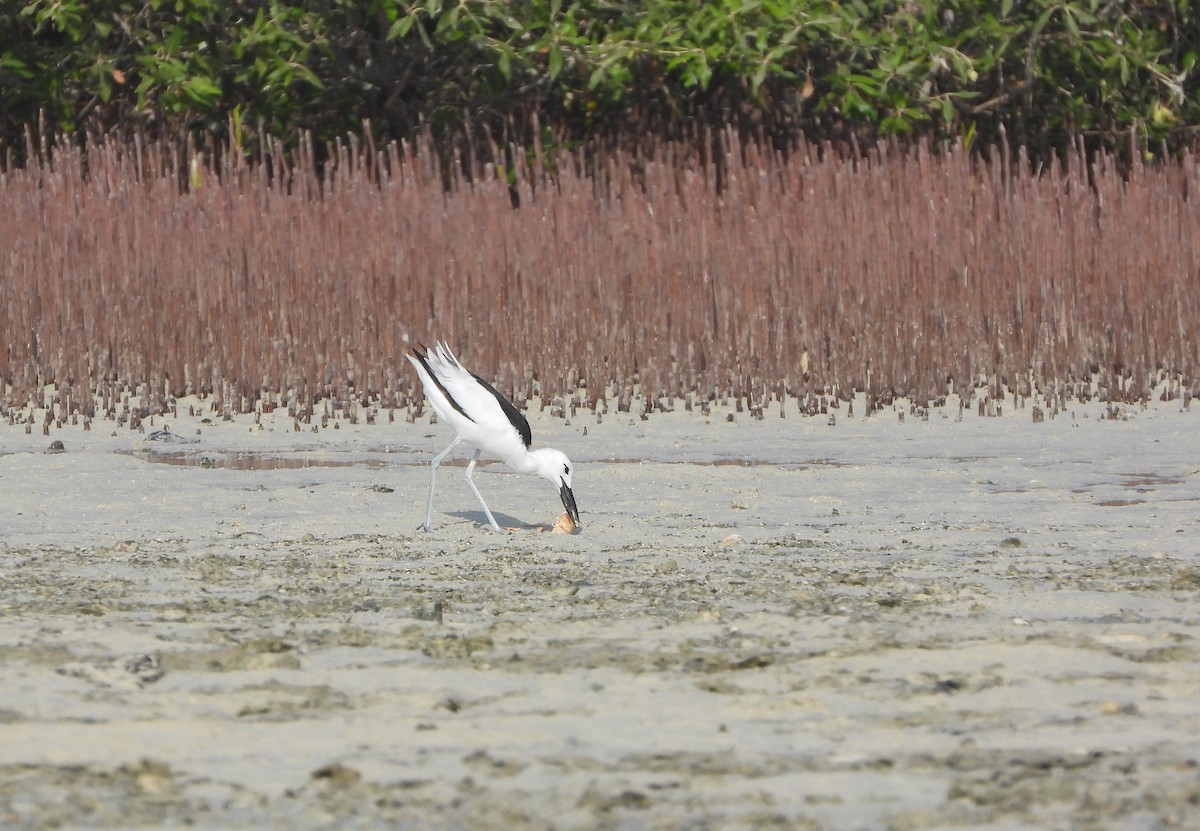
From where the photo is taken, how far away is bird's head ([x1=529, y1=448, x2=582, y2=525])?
6.48 metres

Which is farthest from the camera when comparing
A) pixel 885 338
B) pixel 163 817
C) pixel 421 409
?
pixel 885 338

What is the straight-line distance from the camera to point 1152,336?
423 inches

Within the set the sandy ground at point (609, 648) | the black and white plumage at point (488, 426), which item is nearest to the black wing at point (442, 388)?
the black and white plumage at point (488, 426)

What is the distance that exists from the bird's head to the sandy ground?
0.40 ft

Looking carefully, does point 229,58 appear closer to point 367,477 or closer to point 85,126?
point 85,126

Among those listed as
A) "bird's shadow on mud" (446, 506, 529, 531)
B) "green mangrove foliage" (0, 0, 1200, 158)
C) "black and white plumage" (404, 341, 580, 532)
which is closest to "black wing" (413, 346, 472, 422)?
"black and white plumage" (404, 341, 580, 532)

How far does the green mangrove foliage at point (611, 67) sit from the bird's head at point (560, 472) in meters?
6.43

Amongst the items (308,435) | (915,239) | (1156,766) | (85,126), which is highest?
(85,126)

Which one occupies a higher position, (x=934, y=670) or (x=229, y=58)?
(x=229, y=58)

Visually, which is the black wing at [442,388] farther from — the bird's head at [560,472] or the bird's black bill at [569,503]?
the bird's black bill at [569,503]

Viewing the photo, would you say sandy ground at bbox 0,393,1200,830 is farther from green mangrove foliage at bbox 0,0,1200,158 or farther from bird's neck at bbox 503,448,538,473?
green mangrove foliage at bbox 0,0,1200,158

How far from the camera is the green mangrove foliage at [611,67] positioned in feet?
43.0

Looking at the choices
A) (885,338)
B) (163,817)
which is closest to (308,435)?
(885,338)

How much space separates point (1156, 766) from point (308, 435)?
20.8ft
